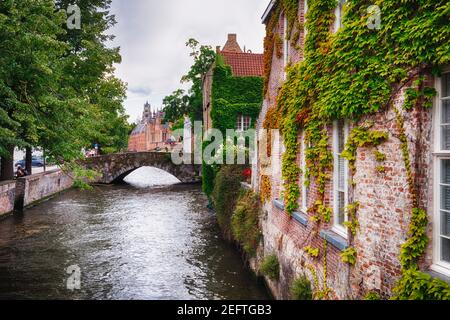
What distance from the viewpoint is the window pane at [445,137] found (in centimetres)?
385

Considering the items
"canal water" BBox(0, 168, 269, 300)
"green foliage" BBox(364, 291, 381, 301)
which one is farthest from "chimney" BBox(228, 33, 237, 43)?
"green foliage" BBox(364, 291, 381, 301)

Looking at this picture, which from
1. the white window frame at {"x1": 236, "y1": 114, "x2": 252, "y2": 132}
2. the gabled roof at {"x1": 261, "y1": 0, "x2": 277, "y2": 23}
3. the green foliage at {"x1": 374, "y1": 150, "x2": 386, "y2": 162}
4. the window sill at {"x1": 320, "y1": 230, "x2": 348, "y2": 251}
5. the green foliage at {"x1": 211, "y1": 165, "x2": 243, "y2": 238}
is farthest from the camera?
the white window frame at {"x1": 236, "y1": 114, "x2": 252, "y2": 132}

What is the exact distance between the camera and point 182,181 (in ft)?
114

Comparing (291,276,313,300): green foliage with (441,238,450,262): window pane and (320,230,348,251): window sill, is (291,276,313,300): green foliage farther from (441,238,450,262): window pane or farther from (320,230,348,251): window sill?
(441,238,450,262): window pane

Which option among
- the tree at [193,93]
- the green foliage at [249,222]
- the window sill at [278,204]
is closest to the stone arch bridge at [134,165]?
the tree at [193,93]

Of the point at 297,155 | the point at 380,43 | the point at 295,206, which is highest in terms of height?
the point at 380,43

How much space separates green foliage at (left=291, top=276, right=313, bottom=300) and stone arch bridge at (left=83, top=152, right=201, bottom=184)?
93.4 feet

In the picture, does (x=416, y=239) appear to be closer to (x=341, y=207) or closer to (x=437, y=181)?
(x=437, y=181)

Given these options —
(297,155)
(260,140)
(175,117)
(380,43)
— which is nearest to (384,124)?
(380,43)

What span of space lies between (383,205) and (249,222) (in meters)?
6.65

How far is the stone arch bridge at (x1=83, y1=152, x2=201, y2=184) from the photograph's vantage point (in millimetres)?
33688

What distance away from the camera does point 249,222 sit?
1091cm

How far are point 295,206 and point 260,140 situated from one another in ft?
12.3
